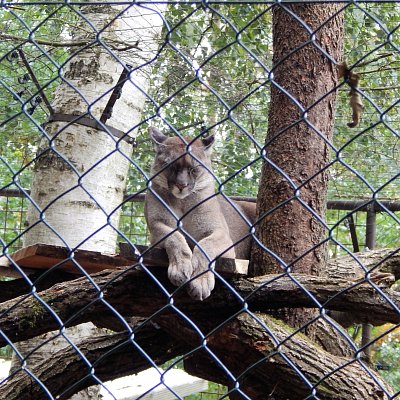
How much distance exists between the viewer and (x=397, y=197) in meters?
6.43

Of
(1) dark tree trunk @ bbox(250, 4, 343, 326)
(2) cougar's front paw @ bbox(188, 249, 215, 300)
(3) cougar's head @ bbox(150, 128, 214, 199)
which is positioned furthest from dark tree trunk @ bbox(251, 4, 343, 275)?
(2) cougar's front paw @ bbox(188, 249, 215, 300)

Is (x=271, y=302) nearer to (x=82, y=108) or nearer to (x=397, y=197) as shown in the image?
(x=82, y=108)

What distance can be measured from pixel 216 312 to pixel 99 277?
55 centimetres

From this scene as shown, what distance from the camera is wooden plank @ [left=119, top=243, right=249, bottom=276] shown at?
10.1 feet

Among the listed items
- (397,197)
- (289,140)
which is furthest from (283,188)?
(397,197)

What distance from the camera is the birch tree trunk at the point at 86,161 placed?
488 cm

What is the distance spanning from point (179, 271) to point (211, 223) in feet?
3.41

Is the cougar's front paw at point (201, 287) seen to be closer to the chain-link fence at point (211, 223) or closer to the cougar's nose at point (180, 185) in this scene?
the chain-link fence at point (211, 223)

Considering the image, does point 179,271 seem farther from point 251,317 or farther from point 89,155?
point 89,155

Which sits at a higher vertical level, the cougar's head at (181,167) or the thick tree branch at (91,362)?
the cougar's head at (181,167)

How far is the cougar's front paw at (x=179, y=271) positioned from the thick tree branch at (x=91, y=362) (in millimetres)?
394

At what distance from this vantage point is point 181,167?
158 inches

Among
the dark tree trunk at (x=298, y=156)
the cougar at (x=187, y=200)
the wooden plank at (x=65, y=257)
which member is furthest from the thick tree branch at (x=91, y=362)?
the dark tree trunk at (x=298, y=156)

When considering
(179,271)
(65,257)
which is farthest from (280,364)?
(65,257)
